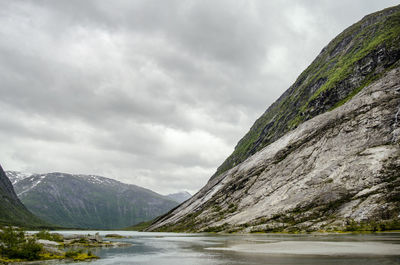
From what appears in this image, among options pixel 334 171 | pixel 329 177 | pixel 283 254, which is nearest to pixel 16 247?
pixel 283 254

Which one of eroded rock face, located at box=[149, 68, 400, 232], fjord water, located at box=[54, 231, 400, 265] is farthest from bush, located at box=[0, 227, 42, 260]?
eroded rock face, located at box=[149, 68, 400, 232]

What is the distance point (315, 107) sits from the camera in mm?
187000

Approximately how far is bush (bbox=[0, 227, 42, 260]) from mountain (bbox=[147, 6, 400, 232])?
78.1m

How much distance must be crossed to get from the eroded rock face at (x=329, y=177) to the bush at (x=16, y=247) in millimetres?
78091

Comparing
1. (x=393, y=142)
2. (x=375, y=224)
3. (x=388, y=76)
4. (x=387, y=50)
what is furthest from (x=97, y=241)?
(x=387, y=50)

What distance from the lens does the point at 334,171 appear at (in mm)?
113812

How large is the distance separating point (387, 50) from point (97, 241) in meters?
172

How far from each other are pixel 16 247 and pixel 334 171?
10562 centimetres

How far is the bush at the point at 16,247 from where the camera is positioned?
4244cm

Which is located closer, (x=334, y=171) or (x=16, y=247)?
(x=16, y=247)

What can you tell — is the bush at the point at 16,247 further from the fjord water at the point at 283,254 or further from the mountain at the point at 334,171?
the mountain at the point at 334,171

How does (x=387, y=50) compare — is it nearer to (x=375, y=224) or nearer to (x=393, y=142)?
(x=393, y=142)

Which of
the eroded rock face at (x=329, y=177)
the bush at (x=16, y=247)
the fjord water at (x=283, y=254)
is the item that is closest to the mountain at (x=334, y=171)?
the eroded rock face at (x=329, y=177)

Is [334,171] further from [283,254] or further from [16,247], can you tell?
[16,247]
